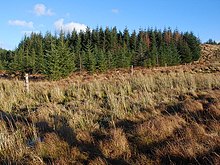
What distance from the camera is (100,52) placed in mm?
55562

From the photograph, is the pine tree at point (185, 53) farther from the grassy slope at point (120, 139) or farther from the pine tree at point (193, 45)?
the grassy slope at point (120, 139)

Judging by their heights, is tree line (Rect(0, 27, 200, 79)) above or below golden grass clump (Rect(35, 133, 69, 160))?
above

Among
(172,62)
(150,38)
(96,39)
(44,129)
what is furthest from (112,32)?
(44,129)

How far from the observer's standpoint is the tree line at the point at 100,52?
43103mm

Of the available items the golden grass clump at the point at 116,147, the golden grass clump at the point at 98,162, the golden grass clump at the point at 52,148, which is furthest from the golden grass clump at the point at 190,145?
the golden grass clump at the point at 52,148

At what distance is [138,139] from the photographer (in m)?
4.90

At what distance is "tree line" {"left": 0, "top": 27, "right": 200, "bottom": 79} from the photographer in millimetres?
43103

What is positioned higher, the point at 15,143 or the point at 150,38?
the point at 150,38

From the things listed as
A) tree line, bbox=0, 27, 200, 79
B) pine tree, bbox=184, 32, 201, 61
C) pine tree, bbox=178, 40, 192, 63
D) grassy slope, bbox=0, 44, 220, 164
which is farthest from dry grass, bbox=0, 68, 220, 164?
pine tree, bbox=184, 32, 201, 61

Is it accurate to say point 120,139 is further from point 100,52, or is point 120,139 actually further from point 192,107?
point 100,52

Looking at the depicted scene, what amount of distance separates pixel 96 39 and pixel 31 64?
2353cm

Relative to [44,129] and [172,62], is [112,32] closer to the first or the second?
[172,62]

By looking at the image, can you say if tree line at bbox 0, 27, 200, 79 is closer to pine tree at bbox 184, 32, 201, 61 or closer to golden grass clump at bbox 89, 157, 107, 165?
pine tree at bbox 184, 32, 201, 61

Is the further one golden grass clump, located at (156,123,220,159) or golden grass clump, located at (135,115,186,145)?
golden grass clump, located at (135,115,186,145)
